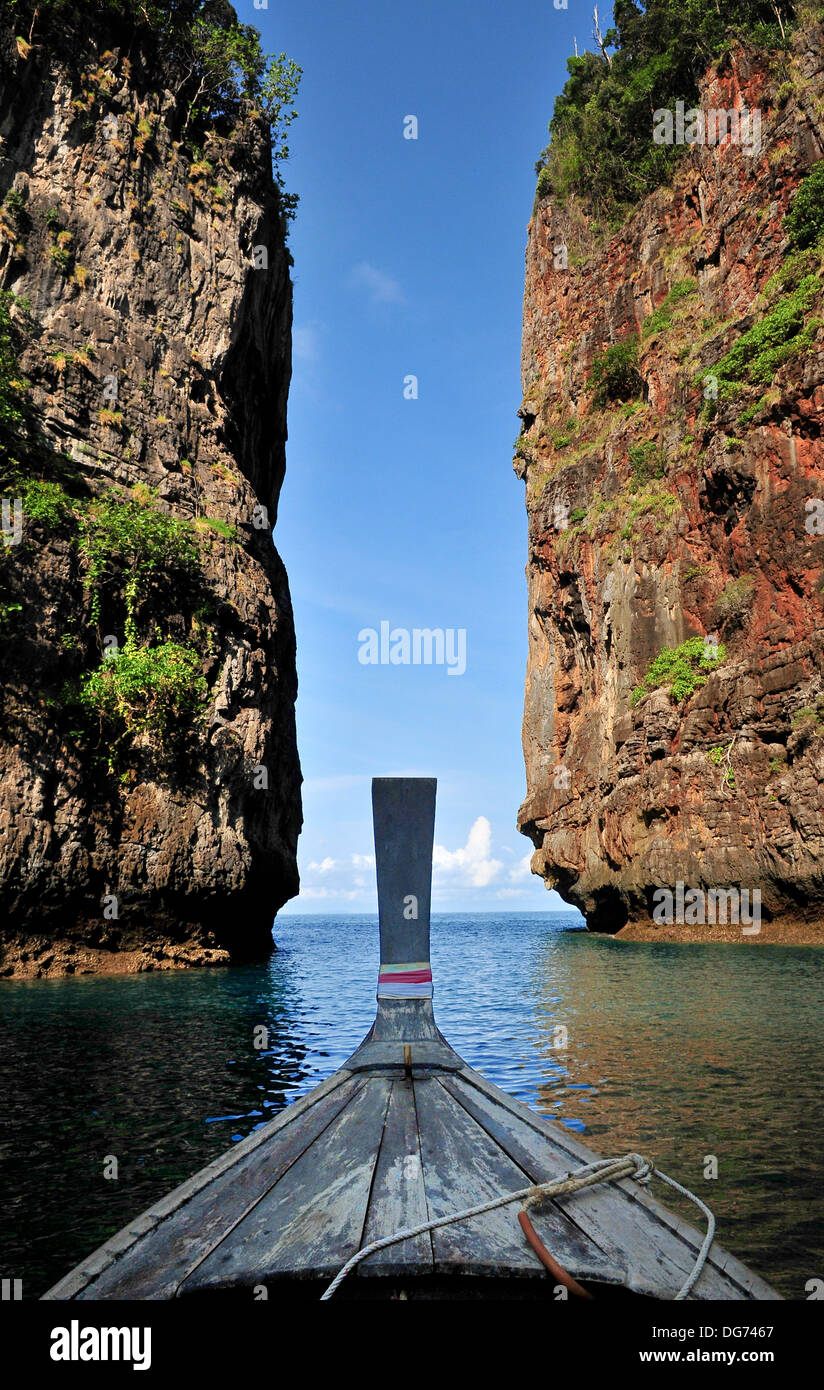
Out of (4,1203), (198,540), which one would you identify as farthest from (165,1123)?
(198,540)

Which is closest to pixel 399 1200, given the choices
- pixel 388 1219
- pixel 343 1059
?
pixel 388 1219

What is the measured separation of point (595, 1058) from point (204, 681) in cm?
1599

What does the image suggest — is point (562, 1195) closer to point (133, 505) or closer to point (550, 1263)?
point (550, 1263)

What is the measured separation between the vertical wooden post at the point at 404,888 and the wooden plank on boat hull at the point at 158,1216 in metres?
0.71

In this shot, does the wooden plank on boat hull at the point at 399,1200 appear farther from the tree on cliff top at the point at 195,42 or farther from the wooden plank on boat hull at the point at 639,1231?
the tree on cliff top at the point at 195,42

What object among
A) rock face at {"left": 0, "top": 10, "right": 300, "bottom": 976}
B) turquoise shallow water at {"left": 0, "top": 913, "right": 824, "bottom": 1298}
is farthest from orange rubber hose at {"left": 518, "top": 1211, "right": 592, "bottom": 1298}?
rock face at {"left": 0, "top": 10, "right": 300, "bottom": 976}

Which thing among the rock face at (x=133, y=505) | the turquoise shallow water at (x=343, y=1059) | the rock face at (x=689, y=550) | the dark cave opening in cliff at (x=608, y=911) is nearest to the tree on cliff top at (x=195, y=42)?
the rock face at (x=133, y=505)

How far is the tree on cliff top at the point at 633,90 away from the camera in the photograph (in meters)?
39.7

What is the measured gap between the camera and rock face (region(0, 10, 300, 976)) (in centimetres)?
2008

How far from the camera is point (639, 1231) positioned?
8.98ft

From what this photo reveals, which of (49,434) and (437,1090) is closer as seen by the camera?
(437,1090)

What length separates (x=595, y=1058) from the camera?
1056 cm
